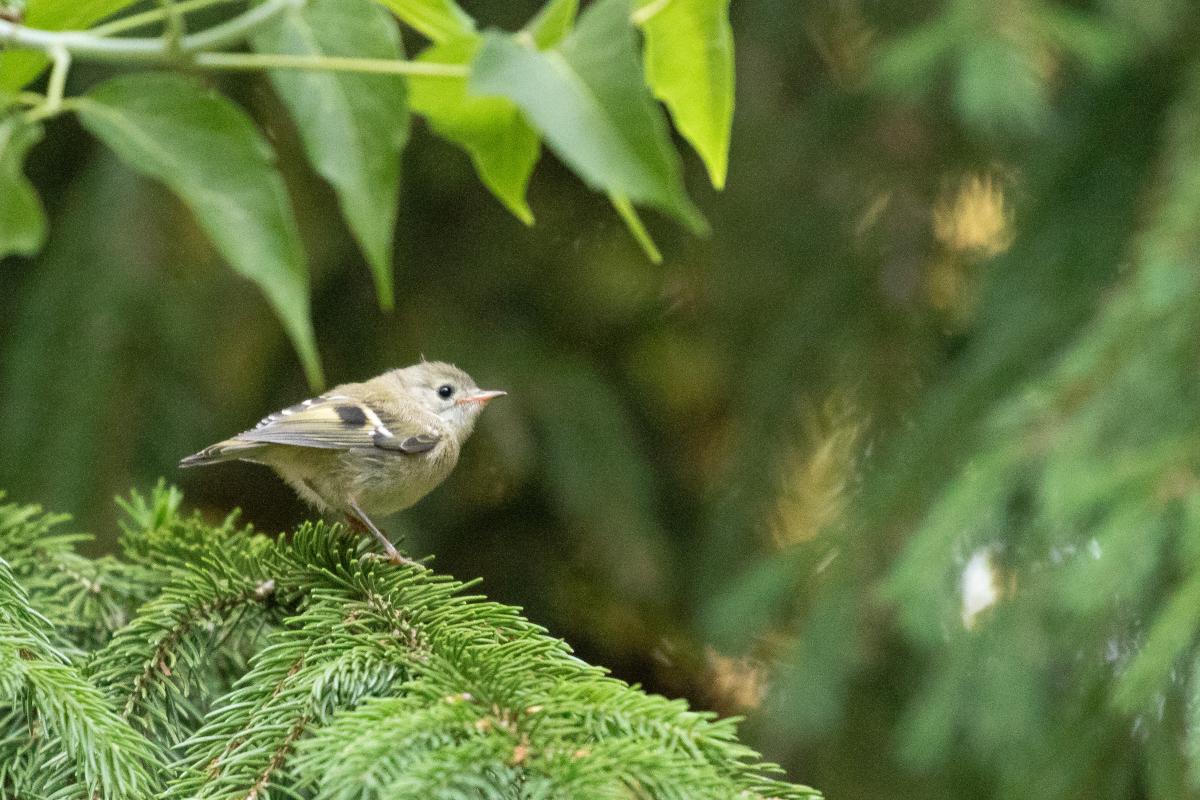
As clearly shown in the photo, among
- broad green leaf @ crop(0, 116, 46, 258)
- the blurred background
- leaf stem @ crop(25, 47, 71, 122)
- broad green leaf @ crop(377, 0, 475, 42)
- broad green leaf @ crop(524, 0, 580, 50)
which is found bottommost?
the blurred background

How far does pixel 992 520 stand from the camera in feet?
8.27

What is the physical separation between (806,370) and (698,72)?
2534 millimetres

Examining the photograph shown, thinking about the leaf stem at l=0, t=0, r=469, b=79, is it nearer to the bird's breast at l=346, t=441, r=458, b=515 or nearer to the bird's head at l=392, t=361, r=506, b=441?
the bird's breast at l=346, t=441, r=458, b=515

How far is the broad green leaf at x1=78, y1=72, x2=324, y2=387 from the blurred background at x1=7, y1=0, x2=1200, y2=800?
5.20ft

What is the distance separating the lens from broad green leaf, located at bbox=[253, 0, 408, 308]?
3.50ft

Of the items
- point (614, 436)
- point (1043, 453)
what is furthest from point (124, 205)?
point (1043, 453)

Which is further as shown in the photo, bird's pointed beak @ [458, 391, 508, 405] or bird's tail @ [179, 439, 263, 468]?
bird's pointed beak @ [458, 391, 508, 405]

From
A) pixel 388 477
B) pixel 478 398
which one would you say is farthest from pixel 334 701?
pixel 478 398

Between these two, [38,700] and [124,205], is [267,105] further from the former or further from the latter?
[38,700]

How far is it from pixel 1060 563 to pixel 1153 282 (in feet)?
2.38

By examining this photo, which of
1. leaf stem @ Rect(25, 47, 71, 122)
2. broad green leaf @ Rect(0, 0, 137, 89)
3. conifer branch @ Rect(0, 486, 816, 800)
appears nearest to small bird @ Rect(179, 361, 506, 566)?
conifer branch @ Rect(0, 486, 816, 800)

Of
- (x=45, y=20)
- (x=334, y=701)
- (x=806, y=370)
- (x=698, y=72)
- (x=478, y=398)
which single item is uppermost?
(x=45, y=20)

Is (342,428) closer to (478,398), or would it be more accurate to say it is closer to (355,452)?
(355,452)

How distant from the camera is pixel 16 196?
1133 mm
